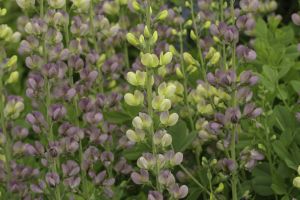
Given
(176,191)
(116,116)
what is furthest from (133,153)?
(176,191)

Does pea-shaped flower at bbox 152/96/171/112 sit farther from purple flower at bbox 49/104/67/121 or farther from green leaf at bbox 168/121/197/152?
green leaf at bbox 168/121/197/152

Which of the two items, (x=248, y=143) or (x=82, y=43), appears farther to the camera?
(x=82, y=43)

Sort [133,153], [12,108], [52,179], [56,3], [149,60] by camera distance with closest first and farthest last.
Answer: [149,60] < [52,179] < [56,3] < [12,108] < [133,153]

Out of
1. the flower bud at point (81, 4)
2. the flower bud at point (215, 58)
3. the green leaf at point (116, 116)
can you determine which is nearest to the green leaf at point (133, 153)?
the green leaf at point (116, 116)

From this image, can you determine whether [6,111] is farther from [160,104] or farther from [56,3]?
[160,104]

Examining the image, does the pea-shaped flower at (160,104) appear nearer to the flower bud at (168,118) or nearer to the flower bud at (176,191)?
the flower bud at (168,118)

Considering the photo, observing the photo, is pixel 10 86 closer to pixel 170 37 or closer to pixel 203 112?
pixel 170 37

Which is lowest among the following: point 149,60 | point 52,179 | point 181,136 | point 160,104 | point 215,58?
point 181,136

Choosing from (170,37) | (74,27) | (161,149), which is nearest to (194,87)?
(170,37)
